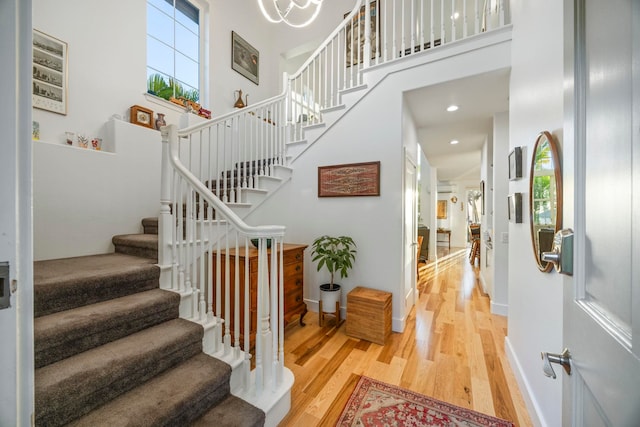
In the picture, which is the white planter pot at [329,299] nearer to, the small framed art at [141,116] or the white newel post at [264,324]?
the white newel post at [264,324]

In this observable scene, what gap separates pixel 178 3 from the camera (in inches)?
148

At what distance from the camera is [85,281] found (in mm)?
1529

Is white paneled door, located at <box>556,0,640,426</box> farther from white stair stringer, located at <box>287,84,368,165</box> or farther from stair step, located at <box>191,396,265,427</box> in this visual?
white stair stringer, located at <box>287,84,368,165</box>

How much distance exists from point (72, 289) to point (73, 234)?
1.16m

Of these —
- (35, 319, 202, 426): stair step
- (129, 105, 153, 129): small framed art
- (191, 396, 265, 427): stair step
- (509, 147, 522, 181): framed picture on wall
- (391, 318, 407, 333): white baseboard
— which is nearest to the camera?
(35, 319, 202, 426): stair step

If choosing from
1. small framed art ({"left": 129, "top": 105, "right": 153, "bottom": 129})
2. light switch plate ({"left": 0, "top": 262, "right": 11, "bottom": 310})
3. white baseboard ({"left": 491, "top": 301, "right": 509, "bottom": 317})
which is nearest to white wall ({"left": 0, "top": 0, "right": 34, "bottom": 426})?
light switch plate ({"left": 0, "top": 262, "right": 11, "bottom": 310})

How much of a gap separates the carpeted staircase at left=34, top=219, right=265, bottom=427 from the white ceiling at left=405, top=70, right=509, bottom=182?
3.07 m

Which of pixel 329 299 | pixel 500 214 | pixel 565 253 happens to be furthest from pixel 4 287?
pixel 500 214

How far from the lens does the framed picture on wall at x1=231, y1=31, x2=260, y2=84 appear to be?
4554 mm

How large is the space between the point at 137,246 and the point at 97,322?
105 centimetres

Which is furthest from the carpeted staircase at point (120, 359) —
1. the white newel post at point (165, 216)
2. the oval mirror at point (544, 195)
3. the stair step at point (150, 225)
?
the oval mirror at point (544, 195)

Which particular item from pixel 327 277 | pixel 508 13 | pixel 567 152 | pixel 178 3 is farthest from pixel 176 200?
pixel 178 3

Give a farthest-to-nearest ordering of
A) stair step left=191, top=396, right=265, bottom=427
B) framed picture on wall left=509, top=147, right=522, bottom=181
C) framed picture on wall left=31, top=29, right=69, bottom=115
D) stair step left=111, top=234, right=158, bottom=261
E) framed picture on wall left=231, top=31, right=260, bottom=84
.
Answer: framed picture on wall left=231, top=31, right=260, bottom=84
framed picture on wall left=31, top=29, right=69, bottom=115
stair step left=111, top=234, right=158, bottom=261
framed picture on wall left=509, top=147, right=522, bottom=181
stair step left=191, top=396, right=265, bottom=427

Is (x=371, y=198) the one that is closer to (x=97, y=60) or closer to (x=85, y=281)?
(x=85, y=281)
